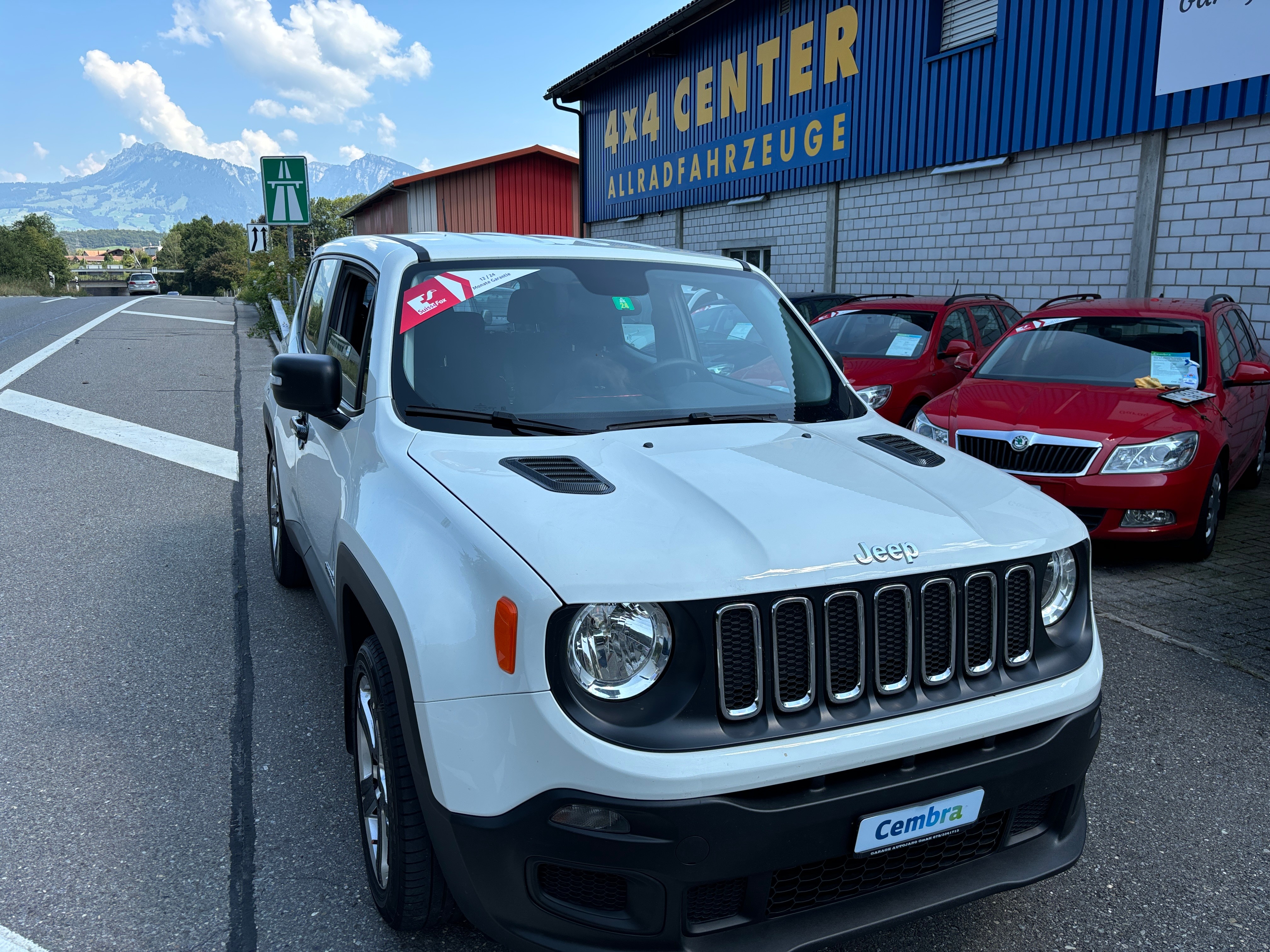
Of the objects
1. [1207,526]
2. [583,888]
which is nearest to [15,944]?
[583,888]

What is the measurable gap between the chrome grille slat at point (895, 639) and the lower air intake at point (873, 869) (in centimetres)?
36

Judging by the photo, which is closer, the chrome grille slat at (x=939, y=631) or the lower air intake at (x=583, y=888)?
the lower air intake at (x=583, y=888)

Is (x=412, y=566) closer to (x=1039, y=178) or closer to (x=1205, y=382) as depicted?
(x=1205, y=382)

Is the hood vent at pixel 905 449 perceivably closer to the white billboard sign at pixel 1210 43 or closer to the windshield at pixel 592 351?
the windshield at pixel 592 351

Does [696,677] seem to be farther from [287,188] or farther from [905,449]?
[287,188]

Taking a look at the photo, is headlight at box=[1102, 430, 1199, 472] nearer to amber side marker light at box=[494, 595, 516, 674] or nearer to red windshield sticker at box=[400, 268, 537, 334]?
red windshield sticker at box=[400, 268, 537, 334]

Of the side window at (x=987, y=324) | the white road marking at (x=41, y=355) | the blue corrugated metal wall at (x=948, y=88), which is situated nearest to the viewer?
the side window at (x=987, y=324)

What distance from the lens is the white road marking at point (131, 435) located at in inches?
312

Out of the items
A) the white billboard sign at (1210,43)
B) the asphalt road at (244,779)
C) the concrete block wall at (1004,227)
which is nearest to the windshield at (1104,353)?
the asphalt road at (244,779)

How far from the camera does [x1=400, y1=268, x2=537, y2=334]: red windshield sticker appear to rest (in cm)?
304

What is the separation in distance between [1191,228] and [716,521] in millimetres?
10405

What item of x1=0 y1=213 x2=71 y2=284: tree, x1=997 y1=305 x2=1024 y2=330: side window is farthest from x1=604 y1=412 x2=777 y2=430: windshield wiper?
x1=0 y1=213 x2=71 y2=284: tree

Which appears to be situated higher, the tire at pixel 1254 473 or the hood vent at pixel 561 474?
the hood vent at pixel 561 474

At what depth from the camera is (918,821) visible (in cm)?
203
